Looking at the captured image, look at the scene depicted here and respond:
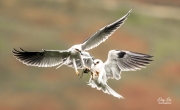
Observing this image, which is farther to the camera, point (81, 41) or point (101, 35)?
point (81, 41)

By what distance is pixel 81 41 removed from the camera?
2393 mm

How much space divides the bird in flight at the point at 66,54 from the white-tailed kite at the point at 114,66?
0.05 m

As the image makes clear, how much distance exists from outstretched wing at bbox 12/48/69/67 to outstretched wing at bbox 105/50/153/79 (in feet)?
0.65

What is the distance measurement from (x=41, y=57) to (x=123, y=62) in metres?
0.34

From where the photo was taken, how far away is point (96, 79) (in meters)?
1.36

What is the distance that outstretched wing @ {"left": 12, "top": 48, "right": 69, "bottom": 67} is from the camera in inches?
54.5

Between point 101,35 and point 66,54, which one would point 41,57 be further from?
point 101,35

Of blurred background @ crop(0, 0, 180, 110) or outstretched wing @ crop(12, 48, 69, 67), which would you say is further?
blurred background @ crop(0, 0, 180, 110)

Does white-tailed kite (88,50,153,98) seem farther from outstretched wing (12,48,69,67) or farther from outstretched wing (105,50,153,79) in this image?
outstretched wing (12,48,69,67)

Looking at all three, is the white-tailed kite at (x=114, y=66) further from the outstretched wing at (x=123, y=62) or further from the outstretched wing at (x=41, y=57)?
the outstretched wing at (x=41, y=57)

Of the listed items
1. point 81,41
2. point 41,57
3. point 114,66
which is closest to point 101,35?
point 114,66

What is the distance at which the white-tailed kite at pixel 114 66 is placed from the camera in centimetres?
136

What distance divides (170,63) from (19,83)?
42.6 inches

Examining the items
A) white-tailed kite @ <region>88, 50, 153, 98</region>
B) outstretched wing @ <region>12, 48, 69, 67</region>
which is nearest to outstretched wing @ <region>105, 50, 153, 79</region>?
white-tailed kite @ <region>88, 50, 153, 98</region>
